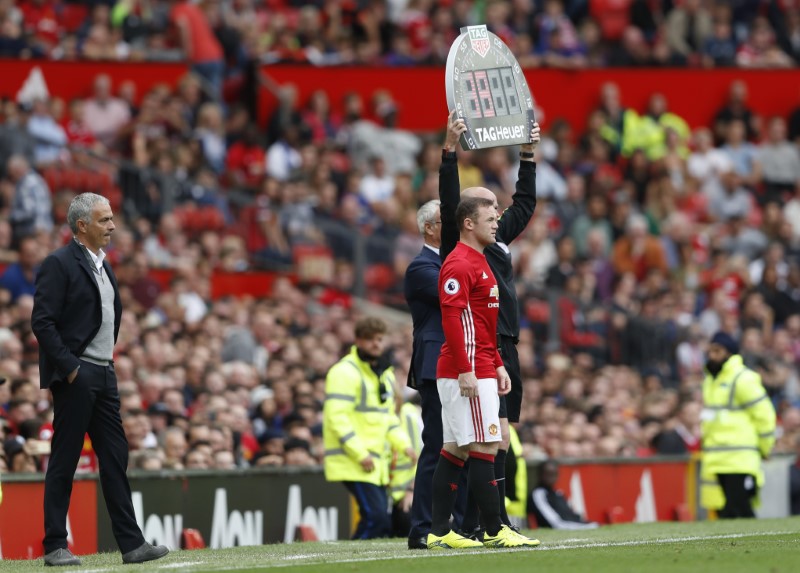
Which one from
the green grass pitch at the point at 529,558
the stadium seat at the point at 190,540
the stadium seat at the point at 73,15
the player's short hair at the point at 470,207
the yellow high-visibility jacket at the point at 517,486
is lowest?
the green grass pitch at the point at 529,558

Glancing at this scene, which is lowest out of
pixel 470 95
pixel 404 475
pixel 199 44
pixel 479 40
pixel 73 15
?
pixel 404 475

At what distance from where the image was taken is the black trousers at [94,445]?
9961mm

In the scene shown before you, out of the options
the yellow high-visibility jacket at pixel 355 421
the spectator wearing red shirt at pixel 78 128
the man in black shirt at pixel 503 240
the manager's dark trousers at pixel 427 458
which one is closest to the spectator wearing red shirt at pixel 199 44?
the spectator wearing red shirt at pixel 78 128

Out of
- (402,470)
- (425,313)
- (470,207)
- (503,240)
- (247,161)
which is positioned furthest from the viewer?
(247,161)

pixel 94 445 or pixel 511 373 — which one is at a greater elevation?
pixel 511 373

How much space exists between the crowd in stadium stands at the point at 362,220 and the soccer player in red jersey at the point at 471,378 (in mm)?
4132

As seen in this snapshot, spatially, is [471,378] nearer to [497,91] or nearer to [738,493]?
[497,91]

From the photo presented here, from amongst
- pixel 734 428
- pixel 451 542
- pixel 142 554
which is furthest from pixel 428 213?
pixel 734 428

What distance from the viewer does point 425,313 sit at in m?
11.0

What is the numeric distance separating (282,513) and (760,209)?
14.2 m

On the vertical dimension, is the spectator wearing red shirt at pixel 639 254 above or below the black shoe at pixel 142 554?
above

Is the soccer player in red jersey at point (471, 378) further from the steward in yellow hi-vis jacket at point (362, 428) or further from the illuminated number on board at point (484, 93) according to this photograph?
the steward in yellow hi-vis jacket at point (362, 428)

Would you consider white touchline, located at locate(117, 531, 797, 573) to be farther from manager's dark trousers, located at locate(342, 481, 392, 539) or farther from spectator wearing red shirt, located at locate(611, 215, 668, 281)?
spectator wearing red shirt, located at locate(611, 215, 668, 281)

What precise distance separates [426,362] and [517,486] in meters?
4.41
